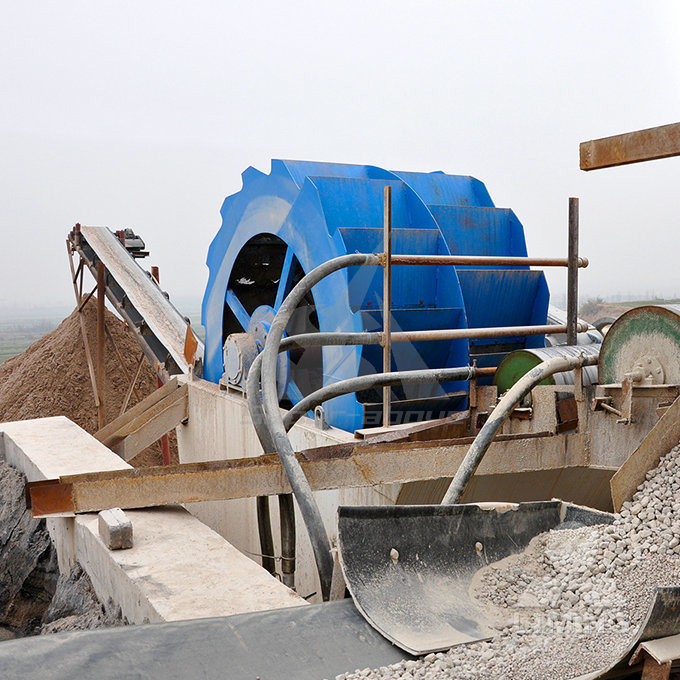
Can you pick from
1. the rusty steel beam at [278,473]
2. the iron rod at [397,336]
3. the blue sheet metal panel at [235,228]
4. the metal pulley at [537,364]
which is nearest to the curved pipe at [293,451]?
the rusty steel beam at [278,473]

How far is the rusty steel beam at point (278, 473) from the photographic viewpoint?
3250 millimetres

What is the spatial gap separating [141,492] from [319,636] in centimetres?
162

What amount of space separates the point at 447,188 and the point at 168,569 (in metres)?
4.98

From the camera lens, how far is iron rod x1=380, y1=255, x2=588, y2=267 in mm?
4586

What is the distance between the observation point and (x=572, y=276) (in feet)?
16.6

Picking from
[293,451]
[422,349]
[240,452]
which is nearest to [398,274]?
[422,349]

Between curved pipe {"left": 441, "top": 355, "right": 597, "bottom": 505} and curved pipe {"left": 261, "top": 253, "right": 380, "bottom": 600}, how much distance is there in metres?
0.51

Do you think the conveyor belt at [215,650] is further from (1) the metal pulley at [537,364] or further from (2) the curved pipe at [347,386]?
(1) the metal pulley at [537,364]

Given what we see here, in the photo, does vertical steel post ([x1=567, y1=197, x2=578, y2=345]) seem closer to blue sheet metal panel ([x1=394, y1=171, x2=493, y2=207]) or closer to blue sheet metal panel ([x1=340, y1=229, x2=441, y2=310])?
blue sheet metal panel ([x1=340, y1=229, x2=441, y2=310])

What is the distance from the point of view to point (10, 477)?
16.8 ft

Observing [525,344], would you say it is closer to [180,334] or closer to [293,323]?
[293,323]

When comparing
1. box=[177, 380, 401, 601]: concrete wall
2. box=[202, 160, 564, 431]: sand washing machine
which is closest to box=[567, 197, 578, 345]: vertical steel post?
box=[202, 160, 564, 431]: sand washing machine

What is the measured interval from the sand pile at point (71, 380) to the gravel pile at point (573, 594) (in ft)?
28.6

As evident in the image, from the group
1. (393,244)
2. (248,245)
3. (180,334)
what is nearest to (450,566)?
(393,244)
